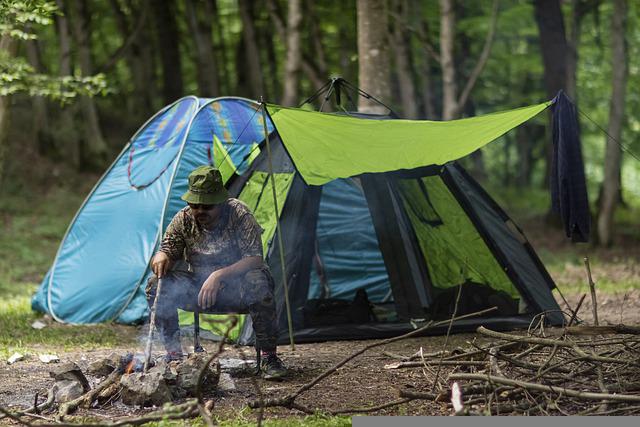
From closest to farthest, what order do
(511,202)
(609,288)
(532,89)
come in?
(609,288), (511,202), (532,89)

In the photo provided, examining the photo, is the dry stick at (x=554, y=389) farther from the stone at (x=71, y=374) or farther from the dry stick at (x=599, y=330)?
the stone at (x=71, y=374)

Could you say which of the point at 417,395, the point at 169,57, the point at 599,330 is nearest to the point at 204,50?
the point at 169,57

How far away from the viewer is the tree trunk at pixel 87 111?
58.4 ft

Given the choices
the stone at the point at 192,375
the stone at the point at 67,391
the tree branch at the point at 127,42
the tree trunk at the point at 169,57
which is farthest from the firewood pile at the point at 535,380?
the tree trunk at the point at 169,57

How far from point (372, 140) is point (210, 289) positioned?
185 centimetres

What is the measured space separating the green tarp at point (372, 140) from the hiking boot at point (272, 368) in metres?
1.37

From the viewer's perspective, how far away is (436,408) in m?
5.07

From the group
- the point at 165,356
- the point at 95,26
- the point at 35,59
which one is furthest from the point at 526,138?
the point at 165,356

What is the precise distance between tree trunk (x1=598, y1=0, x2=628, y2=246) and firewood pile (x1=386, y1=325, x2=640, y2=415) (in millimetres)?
8914

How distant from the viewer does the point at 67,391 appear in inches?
208

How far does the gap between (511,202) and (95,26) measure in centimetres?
1095

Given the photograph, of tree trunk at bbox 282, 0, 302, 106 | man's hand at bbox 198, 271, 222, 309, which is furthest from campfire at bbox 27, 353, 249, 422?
tree trunk at bbox 282, 0, 302, 106

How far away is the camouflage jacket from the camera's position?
627 centimetres

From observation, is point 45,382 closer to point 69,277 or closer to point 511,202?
point 69,277
